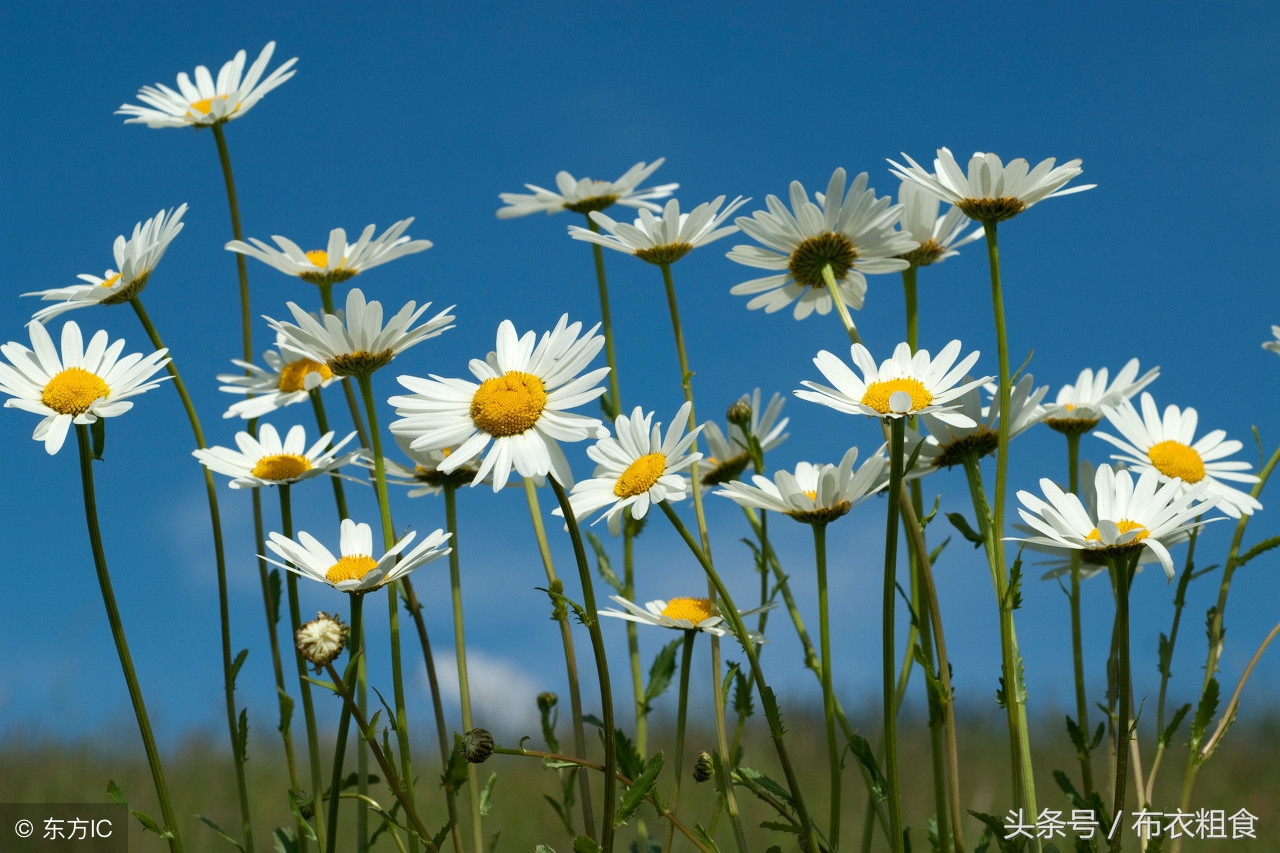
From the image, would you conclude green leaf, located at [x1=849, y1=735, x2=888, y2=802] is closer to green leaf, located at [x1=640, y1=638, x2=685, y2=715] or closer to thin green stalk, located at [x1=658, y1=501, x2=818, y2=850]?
thin green stalk, located at [x1=658, y1=501, x2=818, y2=850]

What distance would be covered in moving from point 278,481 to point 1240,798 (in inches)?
174

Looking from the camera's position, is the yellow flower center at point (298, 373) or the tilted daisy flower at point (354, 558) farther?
the yellow flower center at point (298, 373)

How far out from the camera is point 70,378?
207cm

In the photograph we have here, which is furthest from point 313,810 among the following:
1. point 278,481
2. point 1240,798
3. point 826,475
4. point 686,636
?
point 1240,798

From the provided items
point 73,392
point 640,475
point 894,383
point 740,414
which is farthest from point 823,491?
point 73,392

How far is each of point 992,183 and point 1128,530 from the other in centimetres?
67

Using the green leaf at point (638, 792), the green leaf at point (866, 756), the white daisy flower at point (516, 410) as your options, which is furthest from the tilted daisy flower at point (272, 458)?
the green leaf at point (866, 756)

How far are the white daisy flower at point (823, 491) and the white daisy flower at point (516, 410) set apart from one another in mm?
449

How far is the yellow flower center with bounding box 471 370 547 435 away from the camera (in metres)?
1.71

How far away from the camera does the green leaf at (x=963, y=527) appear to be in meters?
1.99

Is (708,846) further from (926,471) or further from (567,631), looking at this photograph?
(926,471)

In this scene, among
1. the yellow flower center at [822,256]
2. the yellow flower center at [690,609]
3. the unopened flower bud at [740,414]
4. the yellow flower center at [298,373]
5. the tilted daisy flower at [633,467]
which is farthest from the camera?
the yellow flower center at [298,373]

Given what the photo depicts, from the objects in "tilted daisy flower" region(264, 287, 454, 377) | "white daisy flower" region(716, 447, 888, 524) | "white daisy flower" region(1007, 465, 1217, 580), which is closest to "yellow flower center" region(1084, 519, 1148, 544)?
"white daisy flower" region(1007, 465, 1217, 580)

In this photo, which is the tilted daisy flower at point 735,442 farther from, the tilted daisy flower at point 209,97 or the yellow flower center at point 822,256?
the tilted daisy flower at point 209,97
